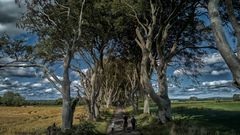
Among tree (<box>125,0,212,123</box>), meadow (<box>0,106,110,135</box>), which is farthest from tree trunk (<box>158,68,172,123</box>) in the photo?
meadow (<box>0,106,110,135</box>)

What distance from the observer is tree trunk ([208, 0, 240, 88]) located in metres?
11.8

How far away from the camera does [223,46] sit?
12156 millimetres

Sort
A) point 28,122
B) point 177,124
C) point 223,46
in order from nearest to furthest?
point 223,46, point 177,124, point 28,122

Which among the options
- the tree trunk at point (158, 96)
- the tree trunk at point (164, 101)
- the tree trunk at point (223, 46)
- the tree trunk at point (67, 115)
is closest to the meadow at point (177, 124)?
the tree trunk at point (164, 101)

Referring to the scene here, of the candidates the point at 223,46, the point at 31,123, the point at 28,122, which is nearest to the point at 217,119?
the point at 31,123

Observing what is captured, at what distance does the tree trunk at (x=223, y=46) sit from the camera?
11773 millimetres

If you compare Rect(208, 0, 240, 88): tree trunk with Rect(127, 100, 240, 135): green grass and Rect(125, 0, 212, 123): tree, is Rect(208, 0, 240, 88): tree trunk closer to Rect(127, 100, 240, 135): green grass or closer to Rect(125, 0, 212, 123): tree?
Rect(127, 100, 240, 135): green grass

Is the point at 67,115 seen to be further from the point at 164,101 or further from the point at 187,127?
the point at 164,101

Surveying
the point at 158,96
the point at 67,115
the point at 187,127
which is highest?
the point at 158,96

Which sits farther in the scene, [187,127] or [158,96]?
[158,96]

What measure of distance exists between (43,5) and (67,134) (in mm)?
12227

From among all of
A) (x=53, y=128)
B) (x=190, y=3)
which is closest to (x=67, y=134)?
(x=53, y=128)

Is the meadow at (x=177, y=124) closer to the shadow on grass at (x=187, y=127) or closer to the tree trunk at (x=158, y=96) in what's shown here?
the shadow on grass at (x=187, y=127)

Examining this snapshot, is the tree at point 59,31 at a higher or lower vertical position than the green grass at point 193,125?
higher
